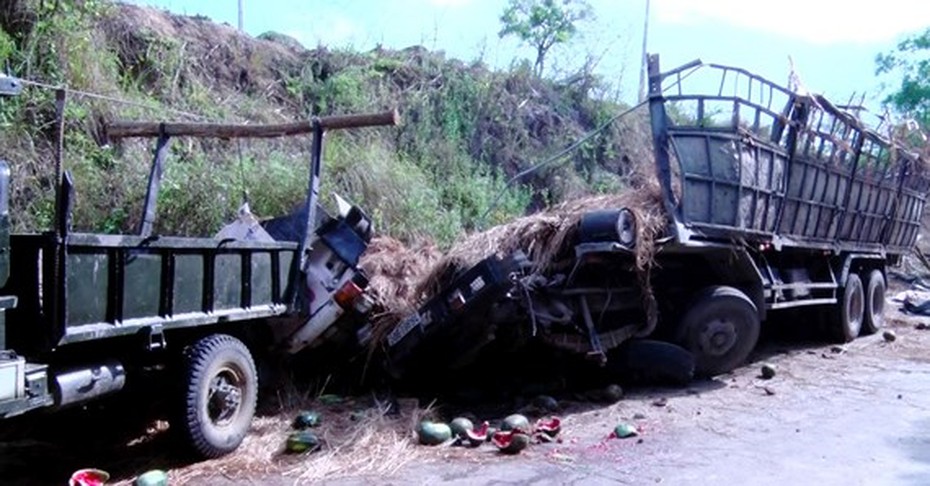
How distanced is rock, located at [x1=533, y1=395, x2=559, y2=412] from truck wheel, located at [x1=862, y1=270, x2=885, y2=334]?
6755mm

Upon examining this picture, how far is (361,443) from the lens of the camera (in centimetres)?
601

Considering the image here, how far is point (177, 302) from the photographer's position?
5.38 meters

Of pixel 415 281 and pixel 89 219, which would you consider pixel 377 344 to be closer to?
pixel 415 281

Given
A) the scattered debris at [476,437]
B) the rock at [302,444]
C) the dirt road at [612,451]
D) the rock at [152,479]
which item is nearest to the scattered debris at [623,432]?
the dirt road at [612,451]

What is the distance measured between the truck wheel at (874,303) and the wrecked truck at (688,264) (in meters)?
1.57

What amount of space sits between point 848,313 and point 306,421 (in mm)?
7667

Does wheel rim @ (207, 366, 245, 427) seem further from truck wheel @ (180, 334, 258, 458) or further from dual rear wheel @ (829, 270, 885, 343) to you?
dual rear wheel @ (829, 270, 885, 343)

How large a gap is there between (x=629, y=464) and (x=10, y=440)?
4160mm

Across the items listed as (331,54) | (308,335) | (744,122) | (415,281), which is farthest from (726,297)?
(331,54)

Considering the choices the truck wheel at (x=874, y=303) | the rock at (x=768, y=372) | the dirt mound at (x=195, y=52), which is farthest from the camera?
the dirt mound at (x=195, y=52)

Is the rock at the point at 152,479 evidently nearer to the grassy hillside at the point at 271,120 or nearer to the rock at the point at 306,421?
the rock at the point at 306,421

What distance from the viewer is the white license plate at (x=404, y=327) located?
713 centimetres

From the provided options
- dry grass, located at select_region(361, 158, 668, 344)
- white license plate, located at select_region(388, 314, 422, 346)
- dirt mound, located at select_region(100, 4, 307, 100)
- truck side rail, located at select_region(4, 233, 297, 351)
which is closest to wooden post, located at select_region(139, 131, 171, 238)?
truck side rail, located at select_region(4, 233, 297, 351)

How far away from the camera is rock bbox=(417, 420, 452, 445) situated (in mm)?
6129
